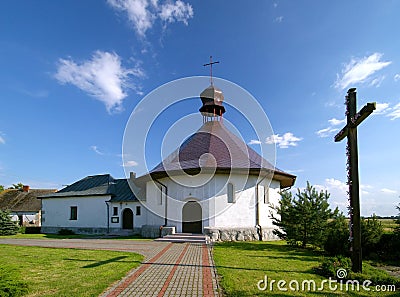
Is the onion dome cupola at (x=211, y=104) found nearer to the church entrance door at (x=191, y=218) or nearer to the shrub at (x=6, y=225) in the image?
the church entrance door at (x=191, y=218)

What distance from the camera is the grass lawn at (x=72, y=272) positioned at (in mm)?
6125

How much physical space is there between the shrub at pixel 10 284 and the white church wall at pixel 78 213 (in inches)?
784

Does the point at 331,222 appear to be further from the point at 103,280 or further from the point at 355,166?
the point at 103,280

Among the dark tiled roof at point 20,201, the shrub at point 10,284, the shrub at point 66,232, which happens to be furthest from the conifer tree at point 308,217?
the dark tiled roof at point 20,201

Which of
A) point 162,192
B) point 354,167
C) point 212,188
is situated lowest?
point 162,192

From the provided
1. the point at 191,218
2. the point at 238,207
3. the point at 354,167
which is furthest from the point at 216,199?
the point at 354,167

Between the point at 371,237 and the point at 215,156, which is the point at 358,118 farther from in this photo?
the point at 215,156

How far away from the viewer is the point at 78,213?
2642cm

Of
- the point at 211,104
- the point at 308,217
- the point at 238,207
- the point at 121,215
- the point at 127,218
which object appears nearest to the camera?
the point at 308,217

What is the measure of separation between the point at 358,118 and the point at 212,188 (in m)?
10.6

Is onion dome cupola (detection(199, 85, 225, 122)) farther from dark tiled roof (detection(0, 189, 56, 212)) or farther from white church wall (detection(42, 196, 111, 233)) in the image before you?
dark tiled roof (detection(0, 189, 56, 212))

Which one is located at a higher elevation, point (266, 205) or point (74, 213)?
point (266, 205)

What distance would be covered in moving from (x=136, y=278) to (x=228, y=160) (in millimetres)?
11756

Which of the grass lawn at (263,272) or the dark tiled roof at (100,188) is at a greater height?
the dark tiled roof at (100,188)
